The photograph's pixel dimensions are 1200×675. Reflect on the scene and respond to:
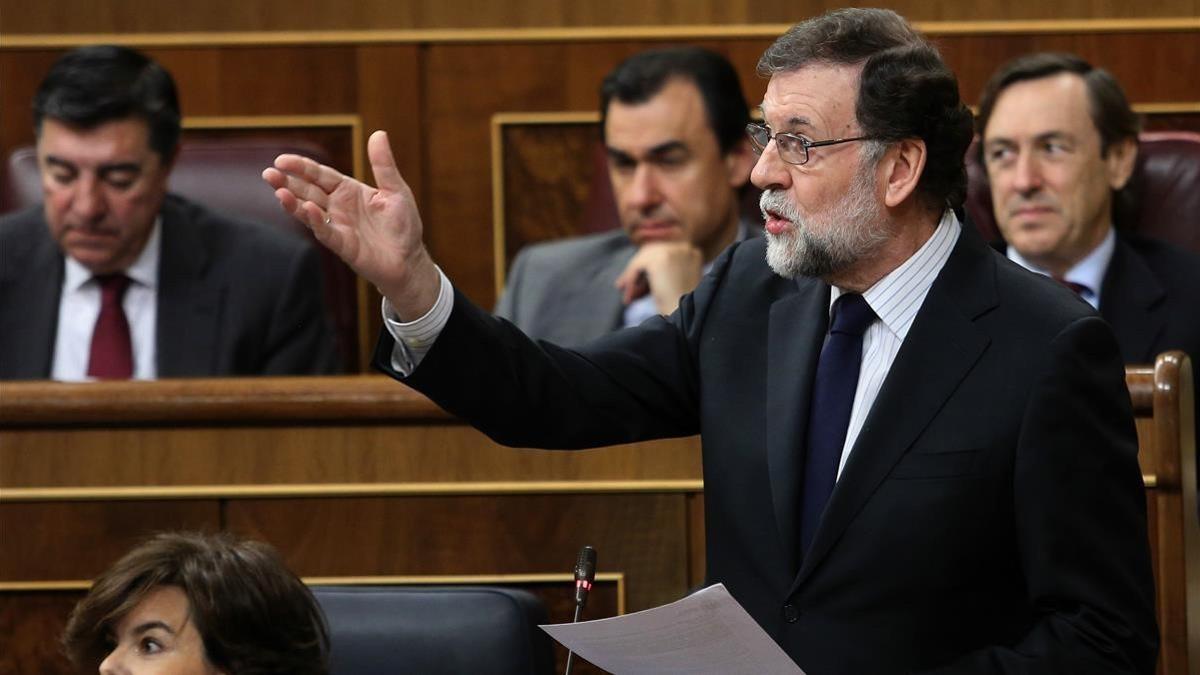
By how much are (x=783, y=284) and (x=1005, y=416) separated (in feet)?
0.88

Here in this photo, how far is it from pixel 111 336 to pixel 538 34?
86cm

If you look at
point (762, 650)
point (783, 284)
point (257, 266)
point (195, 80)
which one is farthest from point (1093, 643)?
point (195, 80)

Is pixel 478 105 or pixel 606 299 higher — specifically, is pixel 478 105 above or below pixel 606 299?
above

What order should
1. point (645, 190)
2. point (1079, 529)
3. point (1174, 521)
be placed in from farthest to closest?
point (645, 190) → point (1174, 521) → point (1079, 529)

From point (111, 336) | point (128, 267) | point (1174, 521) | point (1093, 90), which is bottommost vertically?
point (1174, 521)

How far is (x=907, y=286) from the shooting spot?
1.40 m

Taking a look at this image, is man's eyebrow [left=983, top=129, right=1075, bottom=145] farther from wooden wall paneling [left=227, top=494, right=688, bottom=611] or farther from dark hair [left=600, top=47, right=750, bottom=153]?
wooden wall paneling [left=227, top=494, right=688, bottom=611]

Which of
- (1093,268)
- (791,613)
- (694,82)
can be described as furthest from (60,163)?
(791,613)

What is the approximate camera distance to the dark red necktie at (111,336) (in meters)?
2.54

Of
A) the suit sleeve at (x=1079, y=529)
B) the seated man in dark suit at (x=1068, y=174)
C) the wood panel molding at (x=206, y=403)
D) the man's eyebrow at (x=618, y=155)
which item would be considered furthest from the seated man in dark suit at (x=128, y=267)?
the suit sleeve at (x=1079, y=529)

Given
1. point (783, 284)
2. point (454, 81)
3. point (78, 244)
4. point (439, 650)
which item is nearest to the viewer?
point (439, 650)

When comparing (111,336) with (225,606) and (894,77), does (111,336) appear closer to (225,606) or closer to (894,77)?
(225,606)

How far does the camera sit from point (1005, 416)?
1.31 m

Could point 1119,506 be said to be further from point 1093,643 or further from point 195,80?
point 195,80
